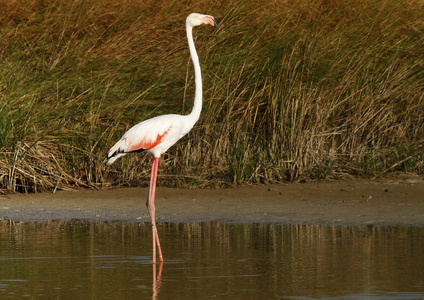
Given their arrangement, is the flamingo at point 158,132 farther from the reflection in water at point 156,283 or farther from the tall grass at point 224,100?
the reflection in water at point 156,283

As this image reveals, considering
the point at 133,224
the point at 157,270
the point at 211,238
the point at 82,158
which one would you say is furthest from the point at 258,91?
the point at 157,270

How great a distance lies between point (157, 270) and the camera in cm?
566

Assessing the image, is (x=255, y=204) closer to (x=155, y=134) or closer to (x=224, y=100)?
(x=155, y=134)

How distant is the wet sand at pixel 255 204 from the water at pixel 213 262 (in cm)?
46

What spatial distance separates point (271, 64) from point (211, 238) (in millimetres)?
4052

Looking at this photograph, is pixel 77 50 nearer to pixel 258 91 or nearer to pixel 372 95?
pixel 258 91

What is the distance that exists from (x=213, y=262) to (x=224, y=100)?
4.94 meters

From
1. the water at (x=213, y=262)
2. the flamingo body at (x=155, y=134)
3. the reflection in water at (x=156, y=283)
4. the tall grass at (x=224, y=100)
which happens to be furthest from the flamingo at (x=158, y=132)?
the reflection in water at (x=156, y=283)

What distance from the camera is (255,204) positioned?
9.00 m

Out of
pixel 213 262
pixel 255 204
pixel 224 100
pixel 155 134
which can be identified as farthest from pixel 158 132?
pixel 224 100

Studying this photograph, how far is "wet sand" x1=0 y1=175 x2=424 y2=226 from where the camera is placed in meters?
8.12

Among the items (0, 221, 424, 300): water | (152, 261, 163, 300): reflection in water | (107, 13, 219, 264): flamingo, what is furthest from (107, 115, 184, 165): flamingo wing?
(152, 261, 163, 300): reflection in water

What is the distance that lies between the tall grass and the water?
7.29ft

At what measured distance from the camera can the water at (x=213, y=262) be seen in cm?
482
